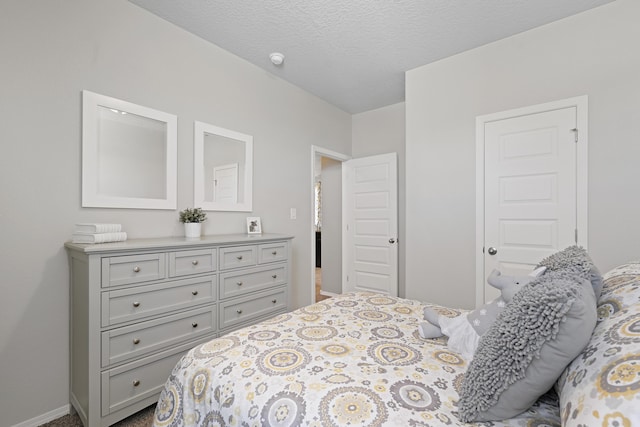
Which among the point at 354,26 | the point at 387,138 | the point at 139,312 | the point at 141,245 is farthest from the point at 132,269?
the point at 387,138

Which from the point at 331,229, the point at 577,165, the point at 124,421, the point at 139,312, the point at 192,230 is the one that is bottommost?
the point at 124,421

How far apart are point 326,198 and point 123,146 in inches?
118

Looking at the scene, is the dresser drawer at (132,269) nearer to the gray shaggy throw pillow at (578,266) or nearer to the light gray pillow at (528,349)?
the light gray pillow at (528,349)

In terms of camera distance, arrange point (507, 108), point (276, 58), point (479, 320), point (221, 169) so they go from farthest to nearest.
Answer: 1. point (276, 58)
2. point (221, 169)
3. point (507, 108)
4. point (479, 320)

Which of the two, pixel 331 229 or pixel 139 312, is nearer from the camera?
pixel 139 312

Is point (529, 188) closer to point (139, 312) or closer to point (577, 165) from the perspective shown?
point (577, 165)

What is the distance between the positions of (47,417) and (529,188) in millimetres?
3735

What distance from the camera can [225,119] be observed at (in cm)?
271

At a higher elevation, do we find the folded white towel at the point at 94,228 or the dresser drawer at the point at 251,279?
the folded white towel at the point at 94,228

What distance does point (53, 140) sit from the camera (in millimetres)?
1745

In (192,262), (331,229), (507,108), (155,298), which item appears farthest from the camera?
(331,229)

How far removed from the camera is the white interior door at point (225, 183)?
2615 mm

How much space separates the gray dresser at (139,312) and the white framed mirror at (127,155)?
40 centimetres

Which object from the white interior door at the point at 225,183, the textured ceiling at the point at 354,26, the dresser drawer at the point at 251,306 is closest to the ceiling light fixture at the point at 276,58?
the textured ceiling at the point at 354,26
